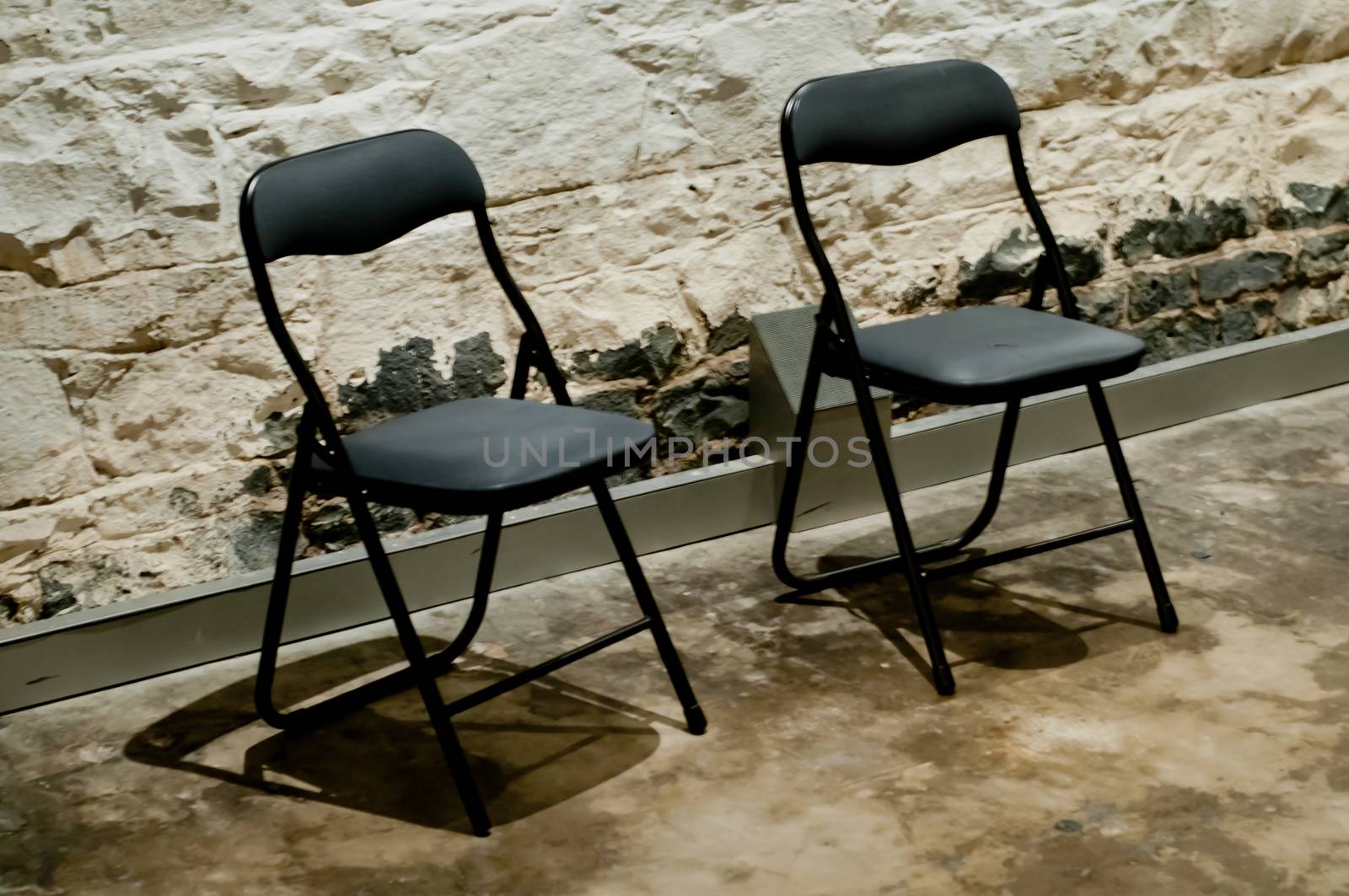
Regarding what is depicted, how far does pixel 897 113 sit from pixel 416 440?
1187 millimetres

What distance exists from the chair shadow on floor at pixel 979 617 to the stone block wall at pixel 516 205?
580 mm

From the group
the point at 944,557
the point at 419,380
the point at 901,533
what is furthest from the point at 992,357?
the point at 419,380

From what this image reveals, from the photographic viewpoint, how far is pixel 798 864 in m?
2.27

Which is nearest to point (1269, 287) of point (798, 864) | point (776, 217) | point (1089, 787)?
point (776, 217)

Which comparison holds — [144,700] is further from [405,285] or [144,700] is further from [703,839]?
[703,839]

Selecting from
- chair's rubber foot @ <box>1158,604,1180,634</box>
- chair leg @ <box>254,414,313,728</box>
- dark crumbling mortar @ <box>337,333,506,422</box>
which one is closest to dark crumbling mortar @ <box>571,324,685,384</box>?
dark crumbling mortar @ <box>337,333,506,422</box>

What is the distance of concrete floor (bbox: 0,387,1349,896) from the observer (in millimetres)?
2281

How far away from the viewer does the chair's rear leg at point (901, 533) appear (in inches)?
109

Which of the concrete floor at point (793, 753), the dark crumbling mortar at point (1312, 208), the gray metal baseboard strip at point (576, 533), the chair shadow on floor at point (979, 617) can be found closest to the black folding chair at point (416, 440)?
the concrete floor at point (793, 753)

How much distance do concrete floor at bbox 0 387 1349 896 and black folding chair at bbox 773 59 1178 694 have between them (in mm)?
157

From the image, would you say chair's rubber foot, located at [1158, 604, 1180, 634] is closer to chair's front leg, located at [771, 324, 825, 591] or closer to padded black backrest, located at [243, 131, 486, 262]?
chair's front leg, located at [771, 324, 825, 591]

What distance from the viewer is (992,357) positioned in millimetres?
2730

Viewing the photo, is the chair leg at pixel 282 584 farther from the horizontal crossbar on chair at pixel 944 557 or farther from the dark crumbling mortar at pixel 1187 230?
the dark crumbling mortar at pixel 1187 230

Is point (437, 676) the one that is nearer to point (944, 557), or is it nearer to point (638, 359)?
point (638, 359)
